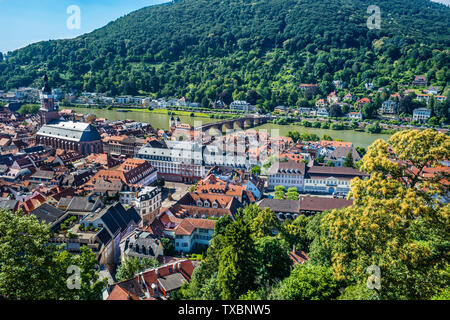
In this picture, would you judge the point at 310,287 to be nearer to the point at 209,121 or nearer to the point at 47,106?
the point at 47,106

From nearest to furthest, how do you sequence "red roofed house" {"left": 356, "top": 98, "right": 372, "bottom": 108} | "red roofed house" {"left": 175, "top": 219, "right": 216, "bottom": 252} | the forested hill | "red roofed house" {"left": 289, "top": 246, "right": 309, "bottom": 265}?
"red roofed house" {"left": 289, "top": 246, "right": 309, "bottom": 265} → "red roofed house" {"left": 175, "top": 219, "right": 216, "bottom": 252} → "red roofed house" {"left": 356, "top": 98, "right": 372, "bottom": 108} → the forested hill

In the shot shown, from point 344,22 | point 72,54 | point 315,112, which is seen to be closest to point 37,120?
point 315,112

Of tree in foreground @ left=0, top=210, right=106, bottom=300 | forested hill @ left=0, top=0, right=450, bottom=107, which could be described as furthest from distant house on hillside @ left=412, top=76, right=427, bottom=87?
tree in foreground @ left=0, top=210, right=106, bottom=300

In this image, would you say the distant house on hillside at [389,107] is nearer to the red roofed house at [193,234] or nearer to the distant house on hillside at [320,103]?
the distant house on hillside at [320,103]

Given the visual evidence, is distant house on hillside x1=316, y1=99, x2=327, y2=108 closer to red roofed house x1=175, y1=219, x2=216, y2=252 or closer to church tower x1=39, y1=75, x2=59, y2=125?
church tower x1=39, y1=75, x2=59, y2=125

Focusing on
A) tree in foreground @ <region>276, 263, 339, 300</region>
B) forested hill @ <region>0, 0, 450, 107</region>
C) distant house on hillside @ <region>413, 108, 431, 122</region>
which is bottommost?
tree in foreground @ <region>276, 263, 339, 300</region>

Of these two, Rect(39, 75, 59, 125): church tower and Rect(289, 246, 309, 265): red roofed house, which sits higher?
Rect(39, 75, 59, 125): church tower
